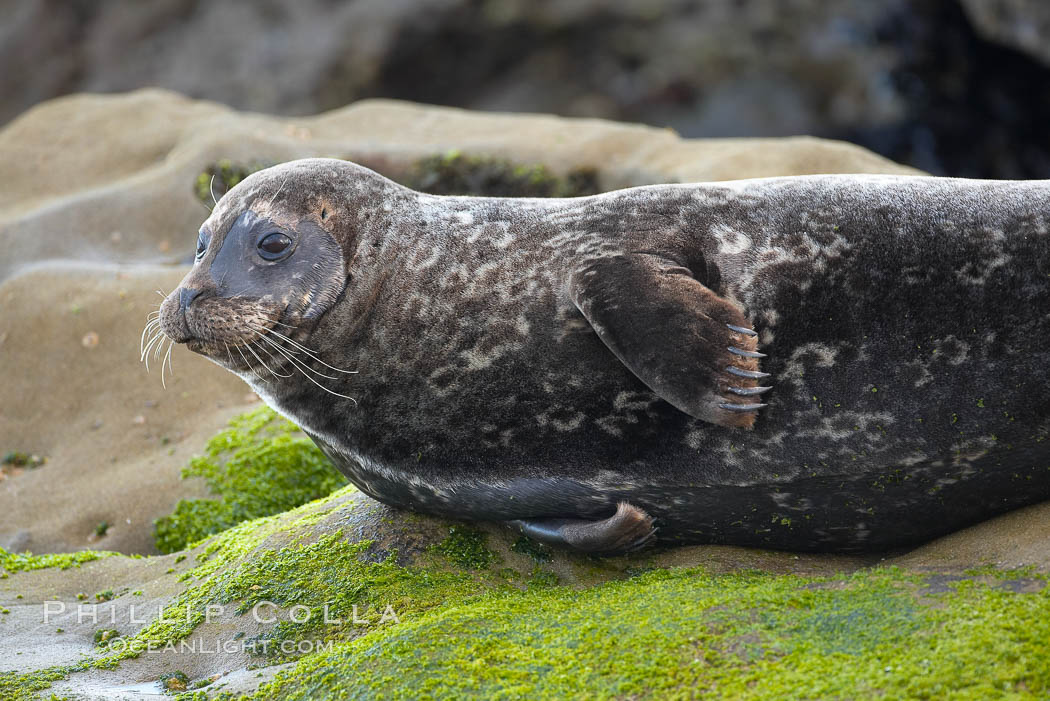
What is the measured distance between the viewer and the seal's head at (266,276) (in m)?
4.34

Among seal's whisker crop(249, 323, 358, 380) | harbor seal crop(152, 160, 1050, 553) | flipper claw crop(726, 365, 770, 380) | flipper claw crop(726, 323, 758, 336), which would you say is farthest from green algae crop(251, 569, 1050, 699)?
seal's whisker crop(249, 323, 358, 380)

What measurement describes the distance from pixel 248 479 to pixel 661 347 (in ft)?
12.4

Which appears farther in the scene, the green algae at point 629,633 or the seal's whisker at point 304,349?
the seal's whisker at point 304,349

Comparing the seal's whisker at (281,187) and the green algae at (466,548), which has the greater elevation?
the seal's whisker at (281,187)

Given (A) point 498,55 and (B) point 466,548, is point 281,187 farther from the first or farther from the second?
(A) point 498,55

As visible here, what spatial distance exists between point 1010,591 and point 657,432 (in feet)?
4.45

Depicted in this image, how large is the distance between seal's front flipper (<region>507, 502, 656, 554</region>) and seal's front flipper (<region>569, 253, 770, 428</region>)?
596 mm

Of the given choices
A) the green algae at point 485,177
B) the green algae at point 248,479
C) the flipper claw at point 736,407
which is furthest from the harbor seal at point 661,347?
the green algae at point 485,177

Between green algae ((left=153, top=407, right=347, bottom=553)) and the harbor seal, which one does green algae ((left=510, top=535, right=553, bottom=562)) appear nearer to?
the harbor seal

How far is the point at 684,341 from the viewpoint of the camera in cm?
371

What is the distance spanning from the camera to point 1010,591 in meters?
3.36

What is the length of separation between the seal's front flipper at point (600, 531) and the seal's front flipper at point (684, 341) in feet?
1.95

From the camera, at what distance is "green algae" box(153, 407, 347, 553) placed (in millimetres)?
6383

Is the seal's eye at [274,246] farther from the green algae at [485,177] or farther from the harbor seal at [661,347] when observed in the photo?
the green algae at [485,177]
